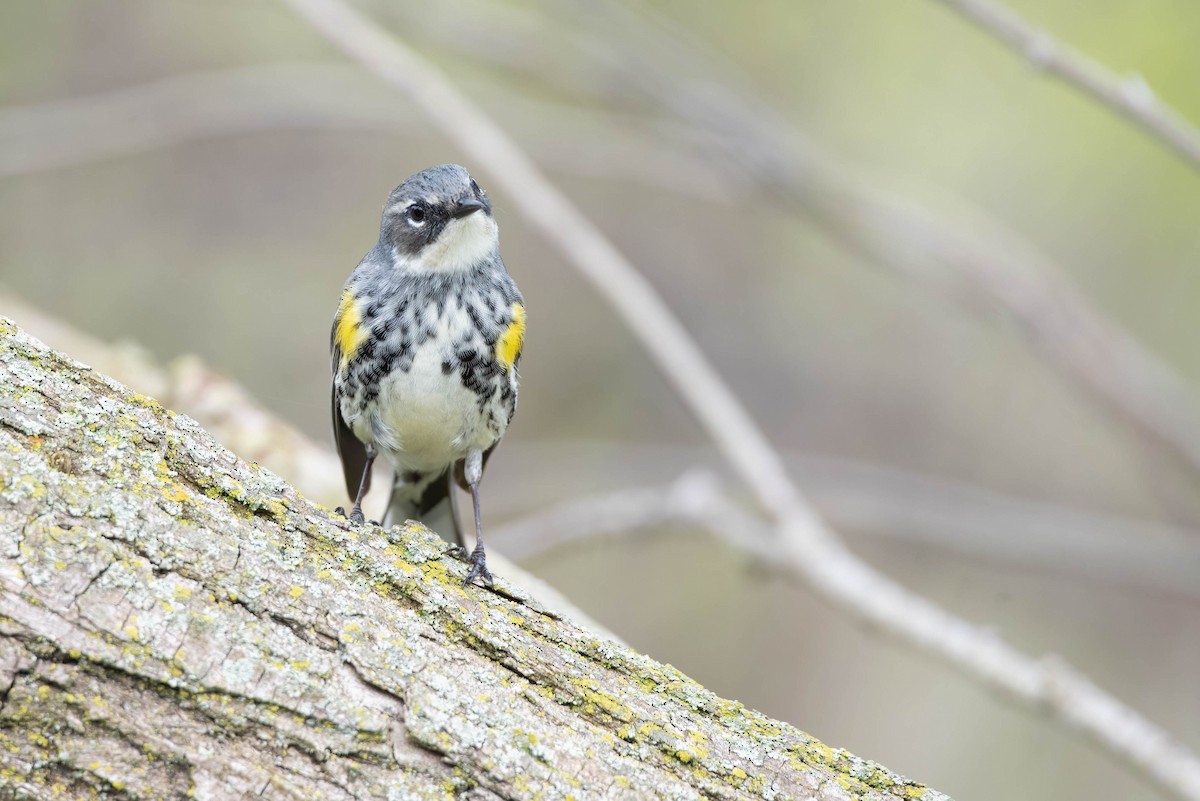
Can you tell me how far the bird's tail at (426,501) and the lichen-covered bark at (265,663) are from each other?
1.75 meters

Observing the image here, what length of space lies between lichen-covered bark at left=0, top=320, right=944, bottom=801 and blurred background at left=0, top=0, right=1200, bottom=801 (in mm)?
4636

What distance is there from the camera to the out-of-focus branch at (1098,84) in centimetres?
355

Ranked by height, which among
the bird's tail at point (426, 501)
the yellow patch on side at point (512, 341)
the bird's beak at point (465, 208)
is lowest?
the bird's tail at point (426, 501)

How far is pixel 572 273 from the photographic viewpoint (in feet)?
29.5

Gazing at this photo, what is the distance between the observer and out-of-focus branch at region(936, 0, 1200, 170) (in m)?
3.55

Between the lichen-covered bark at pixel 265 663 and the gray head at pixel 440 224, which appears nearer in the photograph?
the lichen-covered bark at pixel 265 663

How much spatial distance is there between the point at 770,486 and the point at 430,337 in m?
1.66

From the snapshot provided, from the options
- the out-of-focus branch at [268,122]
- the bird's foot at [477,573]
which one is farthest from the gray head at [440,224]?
the out-of-focus branch at [268,122]

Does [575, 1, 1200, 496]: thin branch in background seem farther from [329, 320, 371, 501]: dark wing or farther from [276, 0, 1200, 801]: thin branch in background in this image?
[329, 320, 371, 501]: dark wing

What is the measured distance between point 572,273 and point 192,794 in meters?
7.25

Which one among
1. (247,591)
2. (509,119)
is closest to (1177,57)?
(509,119)

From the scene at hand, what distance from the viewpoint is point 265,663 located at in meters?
2.06

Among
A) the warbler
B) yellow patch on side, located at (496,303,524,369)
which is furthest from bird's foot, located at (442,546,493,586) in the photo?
yellow patch on side, located at (496,303,524,369)

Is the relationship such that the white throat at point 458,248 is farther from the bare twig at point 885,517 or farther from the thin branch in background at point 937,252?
the thin branch in background at point 937,252
